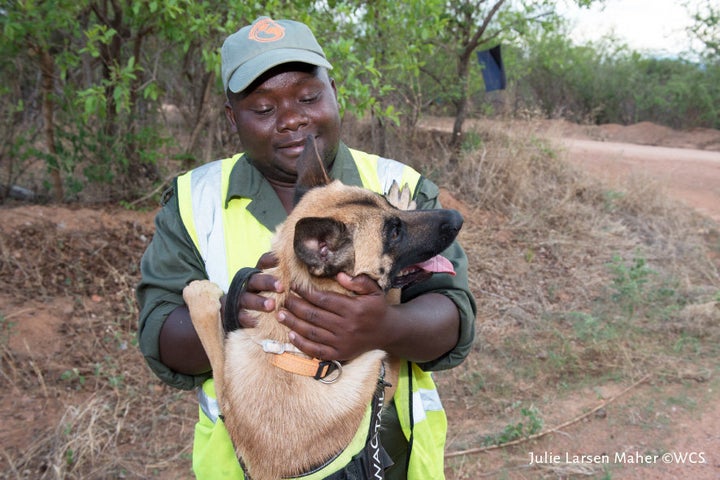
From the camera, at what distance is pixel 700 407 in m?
4.89

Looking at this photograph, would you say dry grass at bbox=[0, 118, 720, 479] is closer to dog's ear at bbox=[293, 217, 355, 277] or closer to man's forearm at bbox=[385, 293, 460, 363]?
man's forearm at bbox=[385, 293, 460, 363]

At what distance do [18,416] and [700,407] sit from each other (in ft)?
19.4

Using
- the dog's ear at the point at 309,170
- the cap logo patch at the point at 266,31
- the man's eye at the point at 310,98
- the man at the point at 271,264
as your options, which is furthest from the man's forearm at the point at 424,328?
the cap logo patch at the point at 266,31

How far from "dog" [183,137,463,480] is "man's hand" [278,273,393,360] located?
0.15 metres

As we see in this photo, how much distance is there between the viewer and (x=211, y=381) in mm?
2525

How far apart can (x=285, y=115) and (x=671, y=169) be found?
15.4 m

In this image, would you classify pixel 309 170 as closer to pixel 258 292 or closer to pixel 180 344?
pixel 258 292

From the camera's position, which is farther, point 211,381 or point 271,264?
point 211,381

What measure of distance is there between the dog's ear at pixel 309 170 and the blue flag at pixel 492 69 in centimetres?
1348

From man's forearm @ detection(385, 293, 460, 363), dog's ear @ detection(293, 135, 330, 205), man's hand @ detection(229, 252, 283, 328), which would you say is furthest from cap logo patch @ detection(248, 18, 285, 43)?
man's forearm @ detection(385, 293, 460, 363)

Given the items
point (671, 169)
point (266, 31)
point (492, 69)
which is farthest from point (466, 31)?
point (266, 31)

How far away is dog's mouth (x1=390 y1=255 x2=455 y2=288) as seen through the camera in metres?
2.39

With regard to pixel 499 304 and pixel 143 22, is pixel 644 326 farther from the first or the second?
pixel 143 22

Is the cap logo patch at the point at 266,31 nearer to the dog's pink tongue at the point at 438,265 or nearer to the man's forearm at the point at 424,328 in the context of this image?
the dog's pink tongue at the point at 438,265
